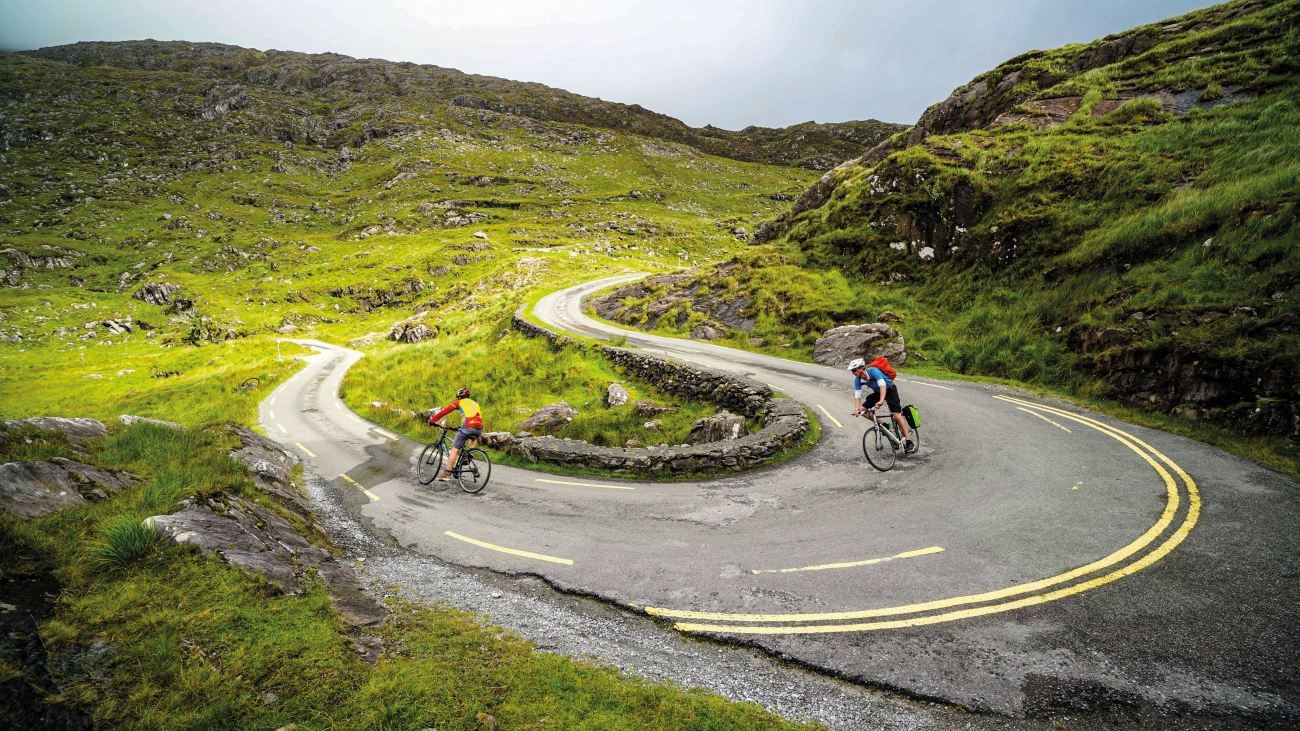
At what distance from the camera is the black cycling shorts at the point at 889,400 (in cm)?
1155

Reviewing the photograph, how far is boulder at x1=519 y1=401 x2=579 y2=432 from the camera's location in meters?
17.9

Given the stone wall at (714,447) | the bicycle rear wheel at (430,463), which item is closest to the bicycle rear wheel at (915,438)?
the stone wall at (714,447)

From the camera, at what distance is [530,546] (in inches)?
369

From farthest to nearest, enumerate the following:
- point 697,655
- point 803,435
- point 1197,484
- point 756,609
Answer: point 803,435
point 1197,484
point 756,609
point 697,655

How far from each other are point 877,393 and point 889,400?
343mm

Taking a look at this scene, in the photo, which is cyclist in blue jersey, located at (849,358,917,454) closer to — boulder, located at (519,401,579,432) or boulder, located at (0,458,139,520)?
boulder, located at (519,401,579,432)

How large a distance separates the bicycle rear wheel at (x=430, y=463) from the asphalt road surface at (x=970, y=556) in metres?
0.59

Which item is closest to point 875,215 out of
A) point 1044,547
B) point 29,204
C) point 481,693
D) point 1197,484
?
point 1197,484

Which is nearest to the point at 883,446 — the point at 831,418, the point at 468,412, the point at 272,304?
the point at 831,418

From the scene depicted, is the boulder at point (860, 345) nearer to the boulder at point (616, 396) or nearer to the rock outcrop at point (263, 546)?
the boulder at point (616, 396)

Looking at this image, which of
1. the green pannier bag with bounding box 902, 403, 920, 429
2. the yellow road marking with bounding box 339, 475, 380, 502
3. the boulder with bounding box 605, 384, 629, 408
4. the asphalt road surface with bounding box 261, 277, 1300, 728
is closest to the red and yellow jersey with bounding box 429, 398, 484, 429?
the asphalt road surface with bounding box 261, 277, 1300, 728

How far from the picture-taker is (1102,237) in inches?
771

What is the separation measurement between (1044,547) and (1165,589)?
1.37 metres

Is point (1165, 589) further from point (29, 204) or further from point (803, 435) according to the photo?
point (29, 204)
